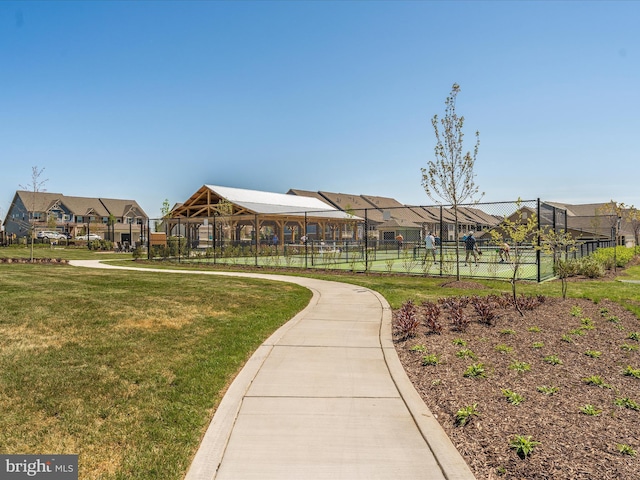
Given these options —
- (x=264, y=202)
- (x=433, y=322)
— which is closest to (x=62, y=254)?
(x=264, y=202)

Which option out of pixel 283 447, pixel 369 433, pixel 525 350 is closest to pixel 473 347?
pixel 525 350

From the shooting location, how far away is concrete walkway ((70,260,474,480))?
11.0 feet

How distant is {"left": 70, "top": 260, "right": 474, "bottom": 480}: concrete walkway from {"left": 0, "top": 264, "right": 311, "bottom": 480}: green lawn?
283 millimetres

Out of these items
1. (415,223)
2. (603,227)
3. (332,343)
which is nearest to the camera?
(332,343)

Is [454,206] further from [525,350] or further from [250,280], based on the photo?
[525,350]

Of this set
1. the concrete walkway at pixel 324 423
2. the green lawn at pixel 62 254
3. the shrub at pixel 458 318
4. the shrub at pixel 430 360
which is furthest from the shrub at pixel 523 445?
the green lawn at pixel 62 254

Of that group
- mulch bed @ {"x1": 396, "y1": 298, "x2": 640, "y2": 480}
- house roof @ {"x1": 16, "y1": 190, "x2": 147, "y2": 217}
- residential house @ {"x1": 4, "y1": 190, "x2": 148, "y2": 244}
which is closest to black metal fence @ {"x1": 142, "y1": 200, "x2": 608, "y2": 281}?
mulch bed @ {"x1": 396, "y1": 298, "x2": 640, "y2": 480}

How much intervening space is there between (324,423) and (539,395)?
2.34 meters

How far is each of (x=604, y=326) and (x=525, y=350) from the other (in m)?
2.31

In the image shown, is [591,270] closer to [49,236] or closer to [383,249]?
[383,249]

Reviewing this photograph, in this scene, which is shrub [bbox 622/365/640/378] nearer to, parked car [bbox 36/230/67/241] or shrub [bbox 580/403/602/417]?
shrub [bbox 580/403/602/417]

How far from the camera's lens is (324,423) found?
4.12 metres

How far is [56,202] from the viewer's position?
67.9 meters

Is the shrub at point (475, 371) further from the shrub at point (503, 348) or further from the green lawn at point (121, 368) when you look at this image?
the green lawn at point (121, 368)
